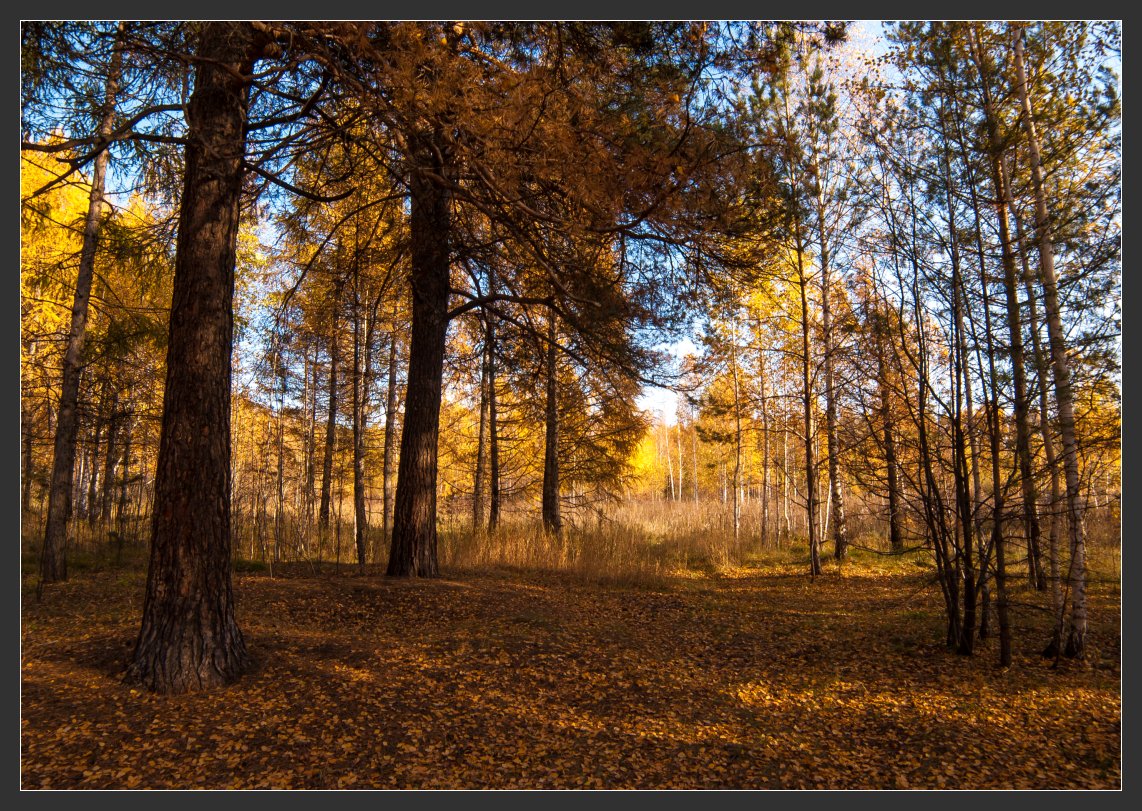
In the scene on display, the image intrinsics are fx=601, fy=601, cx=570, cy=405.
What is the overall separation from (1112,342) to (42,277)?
11.2 metres

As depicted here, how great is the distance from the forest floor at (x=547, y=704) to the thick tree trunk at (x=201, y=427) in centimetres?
26

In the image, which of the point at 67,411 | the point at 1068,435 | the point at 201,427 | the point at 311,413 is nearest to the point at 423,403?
the point at 201,427

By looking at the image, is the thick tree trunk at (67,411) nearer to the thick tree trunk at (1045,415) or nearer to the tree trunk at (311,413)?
the tree trunk at (311,413)

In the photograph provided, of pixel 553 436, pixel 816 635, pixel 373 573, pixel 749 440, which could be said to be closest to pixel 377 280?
pixel 373 573

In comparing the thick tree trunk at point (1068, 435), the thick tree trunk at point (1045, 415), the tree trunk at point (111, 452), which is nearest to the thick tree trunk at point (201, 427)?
the thick tree trunk at point (1045, 415)

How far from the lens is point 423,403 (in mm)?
7254

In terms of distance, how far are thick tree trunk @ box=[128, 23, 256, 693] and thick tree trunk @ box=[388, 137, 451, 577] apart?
2966 mm

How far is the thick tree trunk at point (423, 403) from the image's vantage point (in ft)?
23.1

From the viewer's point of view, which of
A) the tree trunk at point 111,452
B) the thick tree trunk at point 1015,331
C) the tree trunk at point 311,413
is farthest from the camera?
the tree trunk at point 311,413

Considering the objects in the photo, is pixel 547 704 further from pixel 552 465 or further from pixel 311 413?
pixel 311 413

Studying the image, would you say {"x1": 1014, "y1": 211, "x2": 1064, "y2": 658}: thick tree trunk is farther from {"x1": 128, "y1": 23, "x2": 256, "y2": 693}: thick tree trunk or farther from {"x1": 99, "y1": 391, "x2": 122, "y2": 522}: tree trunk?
{"x1": 99, "y1": 391, "x2": 122, "y2": 522}: tree trunk

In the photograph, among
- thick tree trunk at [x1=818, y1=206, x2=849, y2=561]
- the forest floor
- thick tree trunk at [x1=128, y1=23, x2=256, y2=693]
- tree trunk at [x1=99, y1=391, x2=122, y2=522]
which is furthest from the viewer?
thick tree trunk at [x1=818, y1=206, x2=849, y2=561]

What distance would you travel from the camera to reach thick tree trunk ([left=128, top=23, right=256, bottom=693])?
149 inches

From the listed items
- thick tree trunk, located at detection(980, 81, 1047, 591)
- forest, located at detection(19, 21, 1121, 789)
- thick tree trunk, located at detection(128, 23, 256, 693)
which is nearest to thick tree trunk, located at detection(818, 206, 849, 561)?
forest, located at detection(19, 21, 1121, 789)
